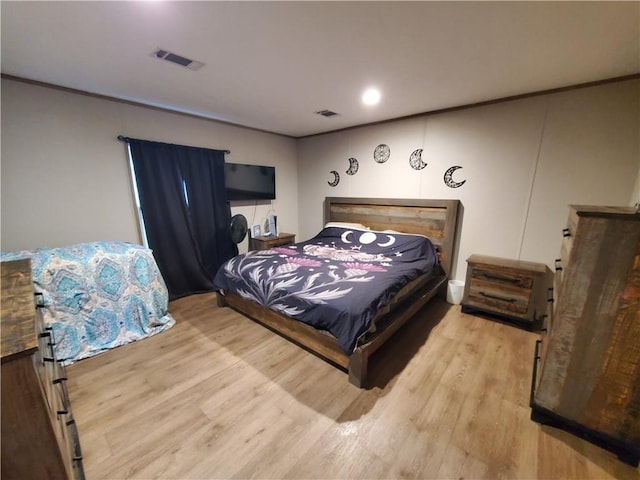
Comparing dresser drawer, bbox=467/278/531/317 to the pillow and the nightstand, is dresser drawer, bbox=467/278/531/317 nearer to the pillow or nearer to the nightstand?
the pillow

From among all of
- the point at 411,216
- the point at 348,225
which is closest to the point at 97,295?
the point at 348,225

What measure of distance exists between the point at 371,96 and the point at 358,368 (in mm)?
2491

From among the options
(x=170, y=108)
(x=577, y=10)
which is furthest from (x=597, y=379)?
(x=170, y=108)

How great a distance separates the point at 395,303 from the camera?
219 cm

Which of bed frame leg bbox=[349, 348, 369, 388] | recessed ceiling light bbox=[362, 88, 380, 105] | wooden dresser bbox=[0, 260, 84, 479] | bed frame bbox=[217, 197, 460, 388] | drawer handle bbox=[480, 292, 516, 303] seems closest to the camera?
wooden dresser bbox=[0, 260, 84, 479]

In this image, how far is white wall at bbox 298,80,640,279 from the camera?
2213 mm

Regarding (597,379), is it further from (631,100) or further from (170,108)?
(170,108)

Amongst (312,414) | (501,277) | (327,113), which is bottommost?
(312,414)

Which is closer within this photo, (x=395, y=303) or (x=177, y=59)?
(x=177, y=59)

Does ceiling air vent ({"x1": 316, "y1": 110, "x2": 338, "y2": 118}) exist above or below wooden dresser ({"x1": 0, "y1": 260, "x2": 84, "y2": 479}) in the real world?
above

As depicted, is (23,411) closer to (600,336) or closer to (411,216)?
(600,336)

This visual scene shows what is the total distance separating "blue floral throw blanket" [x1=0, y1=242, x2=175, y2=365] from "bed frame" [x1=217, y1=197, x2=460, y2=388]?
77 centimetres

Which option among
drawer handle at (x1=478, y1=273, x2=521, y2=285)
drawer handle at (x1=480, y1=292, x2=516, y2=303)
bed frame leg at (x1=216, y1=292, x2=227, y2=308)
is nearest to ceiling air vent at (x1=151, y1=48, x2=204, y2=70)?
bed frame leg at (x1=216, y1=292, x2=227, y2=308)

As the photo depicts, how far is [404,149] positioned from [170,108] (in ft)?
9.54
